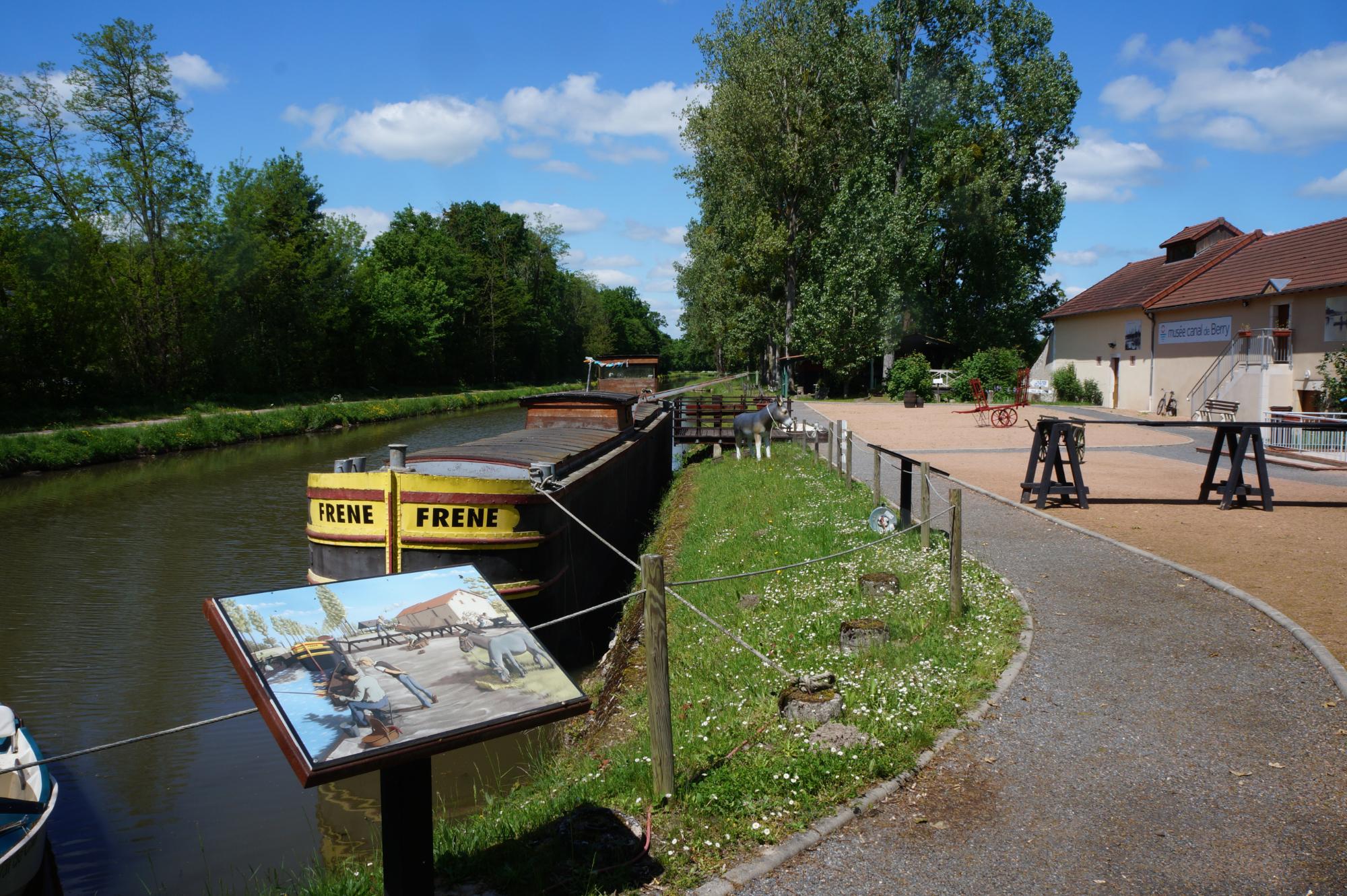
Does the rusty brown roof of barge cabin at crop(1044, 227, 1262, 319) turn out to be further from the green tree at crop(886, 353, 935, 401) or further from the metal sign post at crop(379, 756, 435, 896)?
the metal sign post at crop(379, 756, 435, 896)

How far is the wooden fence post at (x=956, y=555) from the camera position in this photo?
656cm

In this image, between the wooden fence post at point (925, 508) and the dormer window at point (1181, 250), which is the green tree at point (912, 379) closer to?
the dormer window at point (1181, 250)

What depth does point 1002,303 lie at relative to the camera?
137 feet

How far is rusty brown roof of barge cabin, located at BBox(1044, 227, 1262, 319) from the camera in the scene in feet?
103

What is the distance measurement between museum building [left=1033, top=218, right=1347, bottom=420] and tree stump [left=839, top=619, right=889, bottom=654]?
22.5 meters

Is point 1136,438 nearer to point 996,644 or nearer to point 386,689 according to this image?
point 996,644

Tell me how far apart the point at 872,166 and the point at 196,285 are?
28764mm

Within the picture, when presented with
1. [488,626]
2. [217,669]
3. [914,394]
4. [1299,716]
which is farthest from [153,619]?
[914,394]

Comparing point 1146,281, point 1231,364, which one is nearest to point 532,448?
point 1231,364

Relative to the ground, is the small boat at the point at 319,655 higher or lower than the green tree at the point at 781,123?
lower

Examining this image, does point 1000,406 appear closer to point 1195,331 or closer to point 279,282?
point 1195,331

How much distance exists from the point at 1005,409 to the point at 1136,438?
172 inches

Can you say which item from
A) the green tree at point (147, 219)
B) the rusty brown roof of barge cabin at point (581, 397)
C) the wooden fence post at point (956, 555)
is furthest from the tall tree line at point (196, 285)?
the wooden fence post at point (956, 555)

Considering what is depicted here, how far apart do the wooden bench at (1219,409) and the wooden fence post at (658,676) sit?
2580 cm
